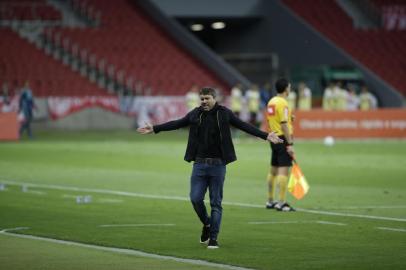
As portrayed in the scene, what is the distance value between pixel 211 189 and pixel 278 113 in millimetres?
4982

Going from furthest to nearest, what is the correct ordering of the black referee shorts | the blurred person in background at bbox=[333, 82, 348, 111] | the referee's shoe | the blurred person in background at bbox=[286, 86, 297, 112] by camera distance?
the blurred person in background at bbox=[333, 82, 348, 111] → the blurred person in background at bbox=[286, 86, 297, 112] → the black referee shorts → the referee's shoe

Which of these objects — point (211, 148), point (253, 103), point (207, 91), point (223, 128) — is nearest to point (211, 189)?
point (211, 148)

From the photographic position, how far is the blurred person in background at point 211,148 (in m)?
14.9

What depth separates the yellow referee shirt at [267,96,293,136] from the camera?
64.9 feet

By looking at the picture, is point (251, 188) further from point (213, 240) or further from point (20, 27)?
point (20, 27)

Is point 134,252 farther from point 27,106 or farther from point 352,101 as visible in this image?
point 352,101

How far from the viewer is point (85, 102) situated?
54.3 m

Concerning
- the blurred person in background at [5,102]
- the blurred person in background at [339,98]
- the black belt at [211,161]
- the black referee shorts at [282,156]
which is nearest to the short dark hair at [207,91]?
the black belt at [211,161]

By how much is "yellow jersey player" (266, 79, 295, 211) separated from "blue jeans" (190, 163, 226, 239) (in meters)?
4.81

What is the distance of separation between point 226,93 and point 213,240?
146ft

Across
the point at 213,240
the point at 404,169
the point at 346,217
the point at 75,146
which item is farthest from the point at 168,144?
the point at 213,240

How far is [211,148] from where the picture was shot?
15.0 m

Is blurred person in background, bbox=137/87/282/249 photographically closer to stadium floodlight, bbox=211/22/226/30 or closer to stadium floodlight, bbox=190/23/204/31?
stadium floodlight, bbox=211/22/226/30

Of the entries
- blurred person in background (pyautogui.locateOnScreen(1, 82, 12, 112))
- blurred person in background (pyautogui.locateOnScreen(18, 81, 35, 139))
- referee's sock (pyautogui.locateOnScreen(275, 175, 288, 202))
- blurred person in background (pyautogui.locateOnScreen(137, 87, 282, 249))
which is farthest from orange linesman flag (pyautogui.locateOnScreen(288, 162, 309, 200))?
blurred person in background (pyautogui.locateOnScreen(1, 82, 12, 112))
